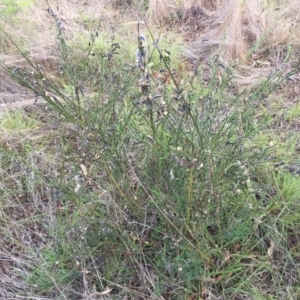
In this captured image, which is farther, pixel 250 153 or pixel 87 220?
pixel 250 153

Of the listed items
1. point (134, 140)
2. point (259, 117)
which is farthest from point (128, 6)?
point (134, 140)

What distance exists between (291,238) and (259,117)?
80 centimetres

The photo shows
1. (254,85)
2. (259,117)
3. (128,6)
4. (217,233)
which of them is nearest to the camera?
(217,233)

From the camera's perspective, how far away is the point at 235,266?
145cm

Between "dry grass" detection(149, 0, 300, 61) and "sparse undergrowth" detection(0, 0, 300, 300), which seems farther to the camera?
"dry grass" detection(149, 0, 300, 61)

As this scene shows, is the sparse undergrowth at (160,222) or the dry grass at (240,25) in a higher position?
the dry grass at (240,25)

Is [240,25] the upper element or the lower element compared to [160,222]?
upper

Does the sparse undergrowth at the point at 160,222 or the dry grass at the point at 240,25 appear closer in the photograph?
the sparse undergrowth at the point at 160,222

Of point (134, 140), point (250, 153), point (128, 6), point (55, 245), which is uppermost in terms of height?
point (128, 6)

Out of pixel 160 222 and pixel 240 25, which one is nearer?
pixel 160 222

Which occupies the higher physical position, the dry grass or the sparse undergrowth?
the dry grass

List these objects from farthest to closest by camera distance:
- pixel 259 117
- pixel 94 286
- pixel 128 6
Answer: pixel 128 6, pixel 259 117, pixel 94 286

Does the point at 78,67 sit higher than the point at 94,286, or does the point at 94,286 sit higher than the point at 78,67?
the point at 78,67

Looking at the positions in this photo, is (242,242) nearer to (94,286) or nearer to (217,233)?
(217,233)
